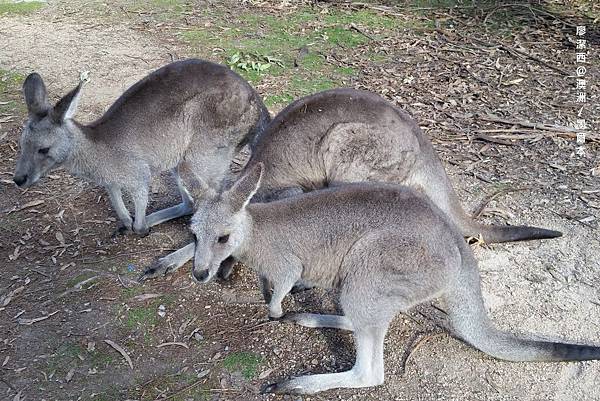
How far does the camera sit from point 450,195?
4387mm

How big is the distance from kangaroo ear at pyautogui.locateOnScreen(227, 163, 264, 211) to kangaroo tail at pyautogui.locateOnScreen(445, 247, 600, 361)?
3.72ft

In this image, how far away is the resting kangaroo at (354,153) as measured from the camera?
430cm

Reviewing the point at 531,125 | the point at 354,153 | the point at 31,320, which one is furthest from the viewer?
the point at 531,125

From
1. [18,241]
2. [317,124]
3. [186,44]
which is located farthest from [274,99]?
[18,241]

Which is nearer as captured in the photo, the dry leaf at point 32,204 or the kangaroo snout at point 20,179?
the kangaroo snout at point 20,179

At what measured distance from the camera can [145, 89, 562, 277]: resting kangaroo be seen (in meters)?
4.30

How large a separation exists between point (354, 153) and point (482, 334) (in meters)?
1.41

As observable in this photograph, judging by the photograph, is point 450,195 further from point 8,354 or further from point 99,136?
point 8,354

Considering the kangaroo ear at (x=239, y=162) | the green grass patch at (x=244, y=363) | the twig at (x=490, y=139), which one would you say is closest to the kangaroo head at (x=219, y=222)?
the green grass patch at (x=244, y=363)

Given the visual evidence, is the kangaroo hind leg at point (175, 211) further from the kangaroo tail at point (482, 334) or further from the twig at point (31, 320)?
the kangaroo tail at point (482, 334)

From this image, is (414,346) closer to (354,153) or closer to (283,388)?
(283,388)

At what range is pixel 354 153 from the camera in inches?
169

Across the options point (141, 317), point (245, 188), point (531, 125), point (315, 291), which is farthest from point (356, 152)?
point (531, 125)

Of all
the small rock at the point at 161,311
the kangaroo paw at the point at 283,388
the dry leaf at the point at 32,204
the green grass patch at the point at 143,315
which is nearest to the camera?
the kangaroo paw at the point at 283,388
